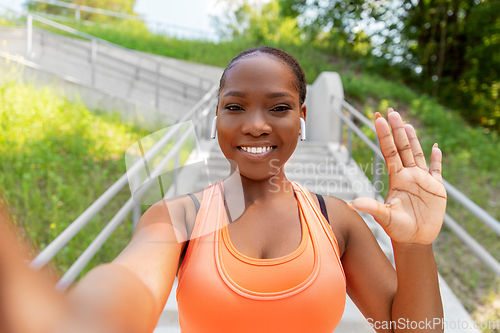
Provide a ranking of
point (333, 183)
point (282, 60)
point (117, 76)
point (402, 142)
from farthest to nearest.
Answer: point (117, 76) < point (333, 183) < point (282, 60) < point (402, 142)

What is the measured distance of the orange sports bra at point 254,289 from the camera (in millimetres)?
762

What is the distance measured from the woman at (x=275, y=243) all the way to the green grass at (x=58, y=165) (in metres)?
1.80

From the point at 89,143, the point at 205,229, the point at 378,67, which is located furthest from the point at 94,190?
the point at 378,67

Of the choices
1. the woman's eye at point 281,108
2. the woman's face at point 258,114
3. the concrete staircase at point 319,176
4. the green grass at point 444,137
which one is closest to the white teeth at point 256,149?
the woman's face at point 258,114

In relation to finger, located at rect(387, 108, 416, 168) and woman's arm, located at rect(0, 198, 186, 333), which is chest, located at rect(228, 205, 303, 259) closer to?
woman's arm, located at rect(0, 198, 186, 333)

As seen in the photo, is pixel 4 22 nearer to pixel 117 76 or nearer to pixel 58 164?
pixel 117 76

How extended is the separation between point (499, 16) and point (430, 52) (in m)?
1.75

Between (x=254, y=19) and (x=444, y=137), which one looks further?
(x=254, y=19)

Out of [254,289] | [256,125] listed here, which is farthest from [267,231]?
[256,125]

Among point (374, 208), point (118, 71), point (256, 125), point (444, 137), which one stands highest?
point (256, 125)

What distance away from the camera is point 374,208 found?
0.71 metres

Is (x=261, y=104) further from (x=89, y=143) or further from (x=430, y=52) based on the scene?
(x=430, y=52)

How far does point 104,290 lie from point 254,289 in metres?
0.34

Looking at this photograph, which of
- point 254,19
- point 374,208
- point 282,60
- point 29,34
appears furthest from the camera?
point 254,19
